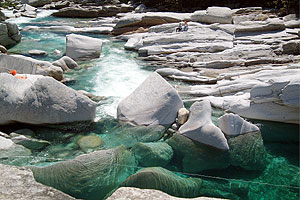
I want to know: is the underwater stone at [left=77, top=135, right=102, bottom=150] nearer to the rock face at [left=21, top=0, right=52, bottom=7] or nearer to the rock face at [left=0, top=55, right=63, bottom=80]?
the rock face at [left=0, top=55, right=63, bottom=80]

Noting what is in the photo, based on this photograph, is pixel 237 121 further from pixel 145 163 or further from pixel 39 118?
pixel 39 118

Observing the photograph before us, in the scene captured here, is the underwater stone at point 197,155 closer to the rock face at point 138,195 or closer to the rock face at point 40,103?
the rock face at point 138,195

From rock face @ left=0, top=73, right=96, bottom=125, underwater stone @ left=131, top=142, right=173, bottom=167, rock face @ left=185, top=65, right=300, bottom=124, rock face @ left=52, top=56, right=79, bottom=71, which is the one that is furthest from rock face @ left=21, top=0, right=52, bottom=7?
underwater stone @ left=131, top=142, right=173, bottom=167

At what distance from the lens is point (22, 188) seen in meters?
3.16

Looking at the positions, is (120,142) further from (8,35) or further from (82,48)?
(8,35)

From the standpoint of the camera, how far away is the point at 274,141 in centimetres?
607

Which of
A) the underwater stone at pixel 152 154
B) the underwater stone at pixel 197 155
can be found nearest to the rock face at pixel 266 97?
the underwater stone at pixel 197 155

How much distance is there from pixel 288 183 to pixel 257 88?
260 centimetres

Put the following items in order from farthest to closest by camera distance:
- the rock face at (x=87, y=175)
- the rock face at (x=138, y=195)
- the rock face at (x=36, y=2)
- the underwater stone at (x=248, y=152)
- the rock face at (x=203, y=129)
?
the rock face at (x=36, y=2) < the rock face at (x=203, y=129) < the underwater stone at (x=248, y=152) < the rock face at (x=87, y=175) < the rock face at (x=138, y=195)

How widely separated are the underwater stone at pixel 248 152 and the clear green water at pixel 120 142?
13 cm

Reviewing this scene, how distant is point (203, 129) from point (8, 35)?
11.4 metres

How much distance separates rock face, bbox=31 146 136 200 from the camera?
11.9 ft

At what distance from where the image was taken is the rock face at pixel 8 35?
13.1 metres

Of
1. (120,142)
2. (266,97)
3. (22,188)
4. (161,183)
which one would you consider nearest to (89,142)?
(120,142)
